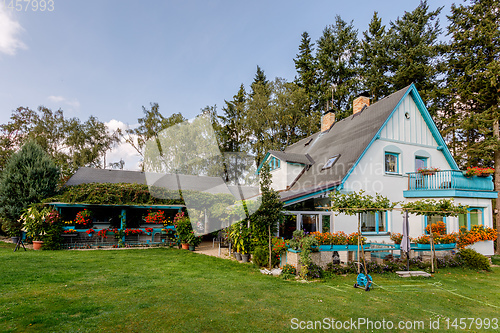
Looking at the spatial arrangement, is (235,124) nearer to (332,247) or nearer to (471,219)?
(471,219)

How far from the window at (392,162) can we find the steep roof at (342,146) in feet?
5.61

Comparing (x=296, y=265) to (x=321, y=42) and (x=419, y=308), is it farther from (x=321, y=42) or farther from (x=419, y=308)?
(x=321, y=42)

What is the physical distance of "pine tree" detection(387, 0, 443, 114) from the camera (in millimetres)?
22359

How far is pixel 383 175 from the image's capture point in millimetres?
12852

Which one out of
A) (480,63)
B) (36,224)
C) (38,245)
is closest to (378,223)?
(480,63)

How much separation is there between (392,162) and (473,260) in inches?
202

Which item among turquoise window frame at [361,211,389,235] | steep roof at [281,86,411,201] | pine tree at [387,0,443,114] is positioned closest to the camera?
steep roof at [281,86,411,201]

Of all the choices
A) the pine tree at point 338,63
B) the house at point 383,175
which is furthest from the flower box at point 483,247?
the pine tree at point 338,63

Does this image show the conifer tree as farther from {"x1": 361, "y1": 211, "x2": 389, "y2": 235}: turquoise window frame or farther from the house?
{"x1": 361, "y1": 211, "x2": 389, "y2": 235}: turquoise window frame

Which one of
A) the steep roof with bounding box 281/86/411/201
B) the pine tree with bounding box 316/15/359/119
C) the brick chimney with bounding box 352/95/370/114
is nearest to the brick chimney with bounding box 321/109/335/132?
the steep roof with bounding box 281/86/411/201

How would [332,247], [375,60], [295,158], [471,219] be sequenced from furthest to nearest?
[375,60] → [295,158] → [471,219] → [332,247]

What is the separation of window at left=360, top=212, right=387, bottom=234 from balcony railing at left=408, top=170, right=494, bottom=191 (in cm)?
241

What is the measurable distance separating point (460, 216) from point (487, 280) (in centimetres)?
422

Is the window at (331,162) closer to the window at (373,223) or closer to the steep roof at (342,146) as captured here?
the steep roof at (342,146)
